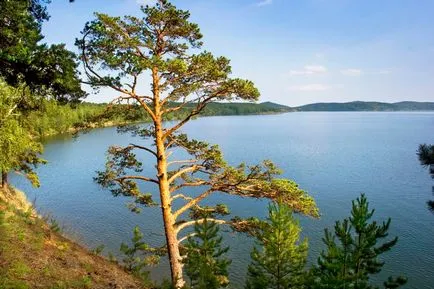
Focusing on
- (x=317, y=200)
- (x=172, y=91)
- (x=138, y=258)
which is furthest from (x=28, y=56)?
(x=317, y=200)

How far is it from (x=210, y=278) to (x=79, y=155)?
7192cm

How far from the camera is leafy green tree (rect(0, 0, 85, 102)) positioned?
798cm

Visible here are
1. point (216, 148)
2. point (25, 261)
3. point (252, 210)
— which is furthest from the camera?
point (252, 210)

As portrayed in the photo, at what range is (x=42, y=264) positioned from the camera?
1209 cm

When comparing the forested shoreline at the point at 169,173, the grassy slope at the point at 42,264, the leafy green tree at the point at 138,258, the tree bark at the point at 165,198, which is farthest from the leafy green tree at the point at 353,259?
the leafy green tree at the point at 138,258

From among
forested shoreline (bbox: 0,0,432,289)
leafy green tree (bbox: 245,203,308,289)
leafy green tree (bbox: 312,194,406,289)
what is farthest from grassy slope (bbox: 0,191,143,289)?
leafy green tree (bbox: 312,194,406,289)

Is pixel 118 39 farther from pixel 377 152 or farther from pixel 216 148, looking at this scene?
pixel 377 152

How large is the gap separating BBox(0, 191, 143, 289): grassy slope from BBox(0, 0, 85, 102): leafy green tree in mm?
5292

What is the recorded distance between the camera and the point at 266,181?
583 inches

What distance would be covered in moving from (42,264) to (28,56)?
7.52 metres

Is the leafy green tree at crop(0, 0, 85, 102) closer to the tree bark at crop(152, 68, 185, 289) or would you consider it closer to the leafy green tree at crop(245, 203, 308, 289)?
the tree bark at crop(152, 68, 185, 289)

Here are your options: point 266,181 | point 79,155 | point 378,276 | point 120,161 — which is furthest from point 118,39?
point 79,155

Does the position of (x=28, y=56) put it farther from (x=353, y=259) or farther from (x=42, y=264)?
(x=353, y=259)

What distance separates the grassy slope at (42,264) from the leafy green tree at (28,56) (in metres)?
5.29
